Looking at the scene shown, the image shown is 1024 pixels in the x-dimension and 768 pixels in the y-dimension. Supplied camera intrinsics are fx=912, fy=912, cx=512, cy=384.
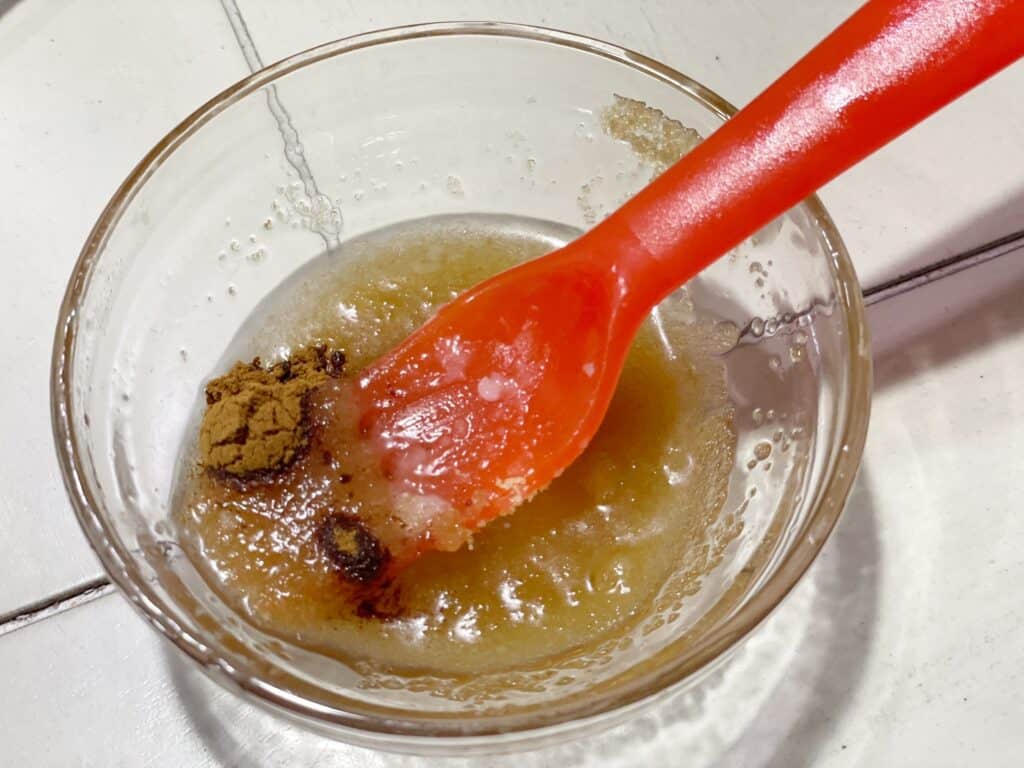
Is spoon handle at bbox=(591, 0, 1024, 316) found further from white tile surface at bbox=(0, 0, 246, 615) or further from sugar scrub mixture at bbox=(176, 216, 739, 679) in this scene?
white tile surface at bbox=(0, 0, 246, 615)

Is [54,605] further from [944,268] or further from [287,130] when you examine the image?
[944,268]

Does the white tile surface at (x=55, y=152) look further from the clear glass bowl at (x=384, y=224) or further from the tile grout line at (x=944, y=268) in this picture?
the tile grout line at (x=944, y=268)

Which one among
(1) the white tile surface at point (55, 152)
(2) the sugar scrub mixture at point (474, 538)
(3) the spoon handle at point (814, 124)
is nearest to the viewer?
(3) the spoon handle at point (814, 124)

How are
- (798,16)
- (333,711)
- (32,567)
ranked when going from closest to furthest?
(333,711)
(32,567)
(798,16)

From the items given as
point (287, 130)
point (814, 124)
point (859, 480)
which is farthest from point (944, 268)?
point (287, 130)

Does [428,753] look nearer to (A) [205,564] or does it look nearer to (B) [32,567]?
(A) [205,564]

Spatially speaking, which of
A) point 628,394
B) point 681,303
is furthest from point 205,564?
point 681,303

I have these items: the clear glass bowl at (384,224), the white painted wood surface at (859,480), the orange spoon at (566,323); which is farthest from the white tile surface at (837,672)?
the orange spoon at (566,323)
